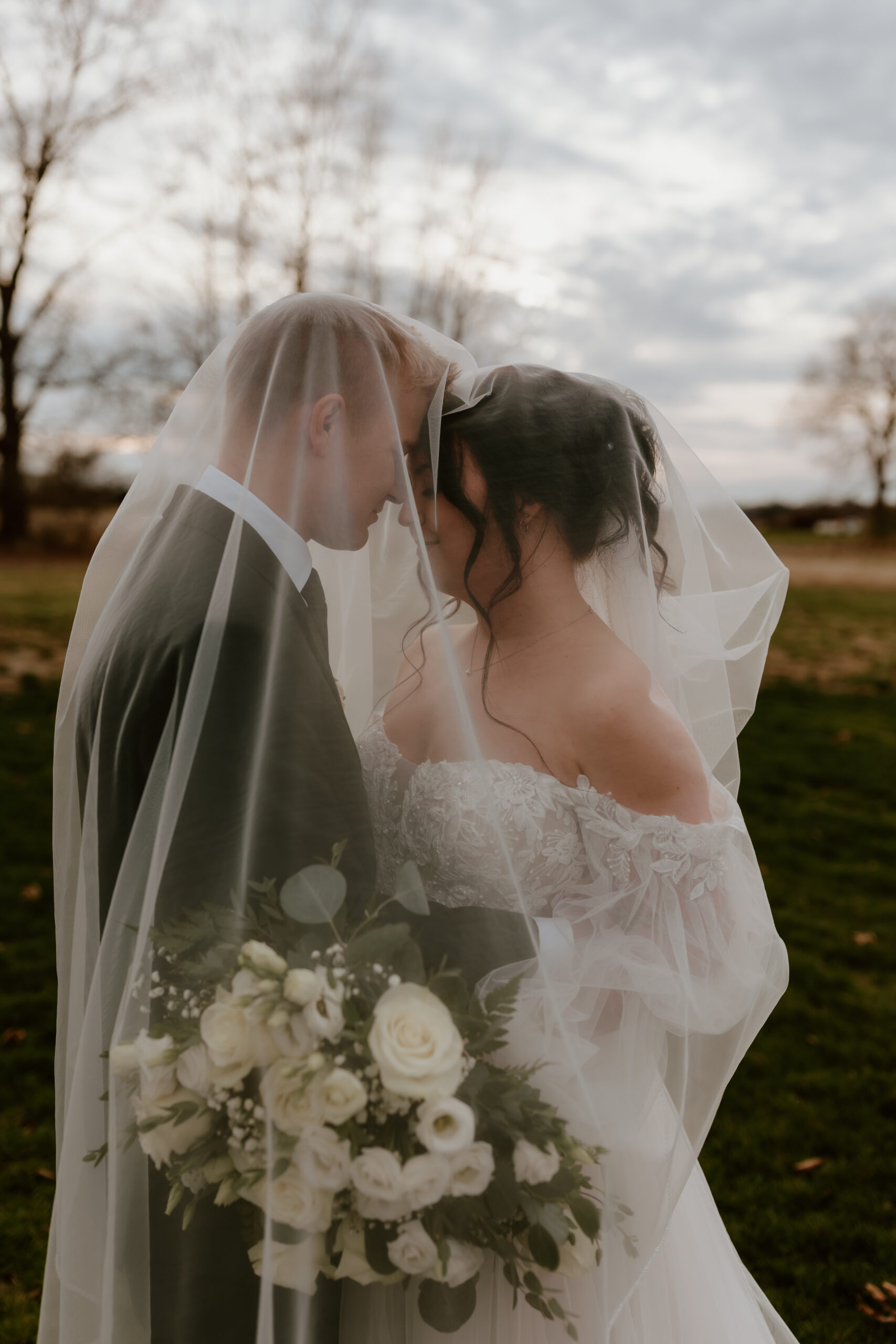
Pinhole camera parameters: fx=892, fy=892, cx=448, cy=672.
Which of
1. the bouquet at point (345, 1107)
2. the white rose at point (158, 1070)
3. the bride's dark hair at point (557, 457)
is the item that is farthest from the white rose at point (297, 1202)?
the bride's dark hair at point (557, 457)

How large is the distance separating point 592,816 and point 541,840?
0.14m

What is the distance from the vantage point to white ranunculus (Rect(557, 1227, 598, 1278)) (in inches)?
63.7

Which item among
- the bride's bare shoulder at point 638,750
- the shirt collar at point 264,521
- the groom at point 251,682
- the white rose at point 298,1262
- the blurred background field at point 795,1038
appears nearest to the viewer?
the white rose at point 298,1262

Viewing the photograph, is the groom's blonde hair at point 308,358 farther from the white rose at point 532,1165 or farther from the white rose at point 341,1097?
the white rose at point 532,1165

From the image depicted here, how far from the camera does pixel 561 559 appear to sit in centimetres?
248

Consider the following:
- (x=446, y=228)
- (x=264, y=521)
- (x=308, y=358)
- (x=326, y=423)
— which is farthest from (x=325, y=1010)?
(x=446, y=228)

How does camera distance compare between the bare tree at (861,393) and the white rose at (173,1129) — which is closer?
the white rose at (173,1129)

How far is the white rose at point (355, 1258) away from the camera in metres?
1.53

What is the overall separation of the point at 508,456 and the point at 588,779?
34.1 inches

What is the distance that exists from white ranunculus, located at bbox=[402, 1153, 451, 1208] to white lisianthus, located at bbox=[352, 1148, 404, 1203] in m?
0.01

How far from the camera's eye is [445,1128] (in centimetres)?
151

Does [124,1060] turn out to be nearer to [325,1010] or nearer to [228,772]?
[325,1010]

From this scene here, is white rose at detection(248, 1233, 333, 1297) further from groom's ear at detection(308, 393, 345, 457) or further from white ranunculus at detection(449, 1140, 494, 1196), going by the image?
groom's ear at detection(308, 393, 345, 457)

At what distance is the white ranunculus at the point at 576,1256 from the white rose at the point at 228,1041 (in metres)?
0.67
